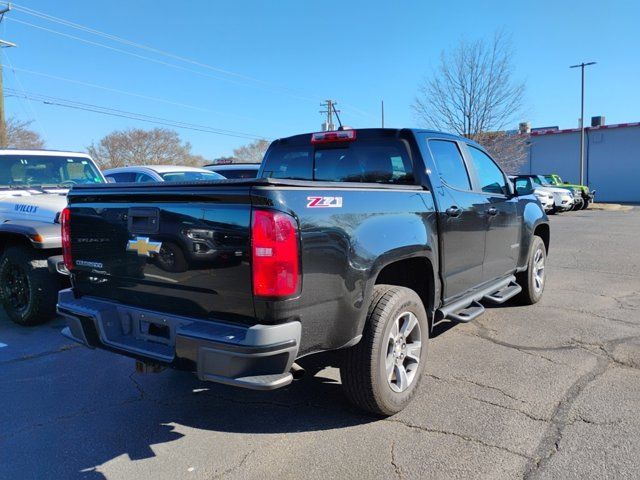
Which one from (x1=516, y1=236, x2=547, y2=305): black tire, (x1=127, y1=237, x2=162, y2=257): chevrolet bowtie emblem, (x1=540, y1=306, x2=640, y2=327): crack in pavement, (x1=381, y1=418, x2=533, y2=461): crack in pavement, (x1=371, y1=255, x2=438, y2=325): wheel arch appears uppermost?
(x1=127, y1=237, x2=162, y2=257): chevrolet bowtie emblem

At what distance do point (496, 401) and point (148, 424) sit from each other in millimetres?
2497

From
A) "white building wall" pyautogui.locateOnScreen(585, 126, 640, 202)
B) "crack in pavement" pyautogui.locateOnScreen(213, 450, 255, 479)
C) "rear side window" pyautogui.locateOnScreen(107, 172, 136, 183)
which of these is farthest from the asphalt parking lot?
"white building wall" pyautogui.locateOnScreen(585, 126, 640, 202)

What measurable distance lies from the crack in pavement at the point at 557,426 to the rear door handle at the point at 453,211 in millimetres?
1610

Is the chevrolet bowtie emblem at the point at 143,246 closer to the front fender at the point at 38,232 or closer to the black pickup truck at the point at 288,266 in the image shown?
the black pickup truck at the point at 288,266

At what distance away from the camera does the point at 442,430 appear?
3346mm

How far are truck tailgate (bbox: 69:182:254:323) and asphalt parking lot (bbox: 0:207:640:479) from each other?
91 cm

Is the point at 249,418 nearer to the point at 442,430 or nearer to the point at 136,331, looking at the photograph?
the point at 136,331

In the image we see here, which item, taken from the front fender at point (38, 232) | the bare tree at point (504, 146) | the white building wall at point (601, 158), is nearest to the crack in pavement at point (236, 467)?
the front fender at point (38, 232)

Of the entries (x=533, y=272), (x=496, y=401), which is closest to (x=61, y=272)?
(x=496, y=401)

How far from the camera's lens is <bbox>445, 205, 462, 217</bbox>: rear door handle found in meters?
4.17

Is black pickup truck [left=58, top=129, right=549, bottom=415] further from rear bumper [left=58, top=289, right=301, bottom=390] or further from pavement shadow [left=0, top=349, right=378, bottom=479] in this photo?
pavement shadow [left=0, top=349, right=378, bottom=479]

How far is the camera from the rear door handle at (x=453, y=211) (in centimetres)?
417

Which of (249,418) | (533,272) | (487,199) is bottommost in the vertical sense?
(249,418)

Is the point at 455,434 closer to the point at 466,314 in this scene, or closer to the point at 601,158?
the point at 466,314
